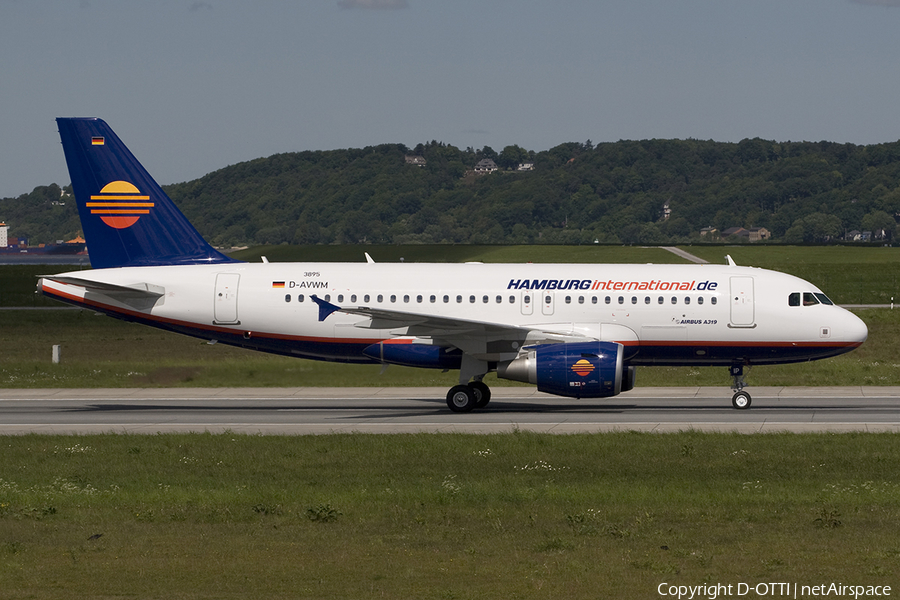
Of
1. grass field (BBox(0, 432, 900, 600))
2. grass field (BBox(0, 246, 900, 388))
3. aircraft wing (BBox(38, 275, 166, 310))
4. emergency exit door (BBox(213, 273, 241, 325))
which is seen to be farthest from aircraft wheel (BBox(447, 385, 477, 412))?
aircraft wing (BBox(38, 275, 166, 310))

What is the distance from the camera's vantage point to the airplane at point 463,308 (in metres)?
31.3

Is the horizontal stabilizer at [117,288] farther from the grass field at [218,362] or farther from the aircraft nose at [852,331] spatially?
the aircraft nose at [852,331]

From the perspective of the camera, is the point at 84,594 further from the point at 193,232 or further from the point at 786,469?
the point at 193,232

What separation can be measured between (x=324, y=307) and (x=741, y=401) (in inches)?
476

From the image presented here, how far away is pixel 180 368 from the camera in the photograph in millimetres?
37531

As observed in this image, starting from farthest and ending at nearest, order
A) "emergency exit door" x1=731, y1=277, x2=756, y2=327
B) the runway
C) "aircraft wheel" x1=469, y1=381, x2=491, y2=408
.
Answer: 1. "aircraft wheel" x1=469, y1=381, x2=491, y2=408
2. "emergency exit door" x1=731, y1=277, x2=756, y2=327
3. the runway

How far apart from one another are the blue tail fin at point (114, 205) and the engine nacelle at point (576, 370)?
36.6ft

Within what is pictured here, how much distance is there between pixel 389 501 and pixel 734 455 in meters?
8.02

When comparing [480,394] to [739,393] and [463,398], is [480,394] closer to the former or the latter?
[463,398]

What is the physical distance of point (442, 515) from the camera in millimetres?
16562

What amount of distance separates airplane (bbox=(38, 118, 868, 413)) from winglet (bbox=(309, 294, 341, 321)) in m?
0.05

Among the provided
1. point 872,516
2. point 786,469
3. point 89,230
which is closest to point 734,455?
point 786,469

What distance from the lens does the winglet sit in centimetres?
3058

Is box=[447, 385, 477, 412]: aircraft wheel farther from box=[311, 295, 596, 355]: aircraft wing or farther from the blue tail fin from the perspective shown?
the blue tail fin
